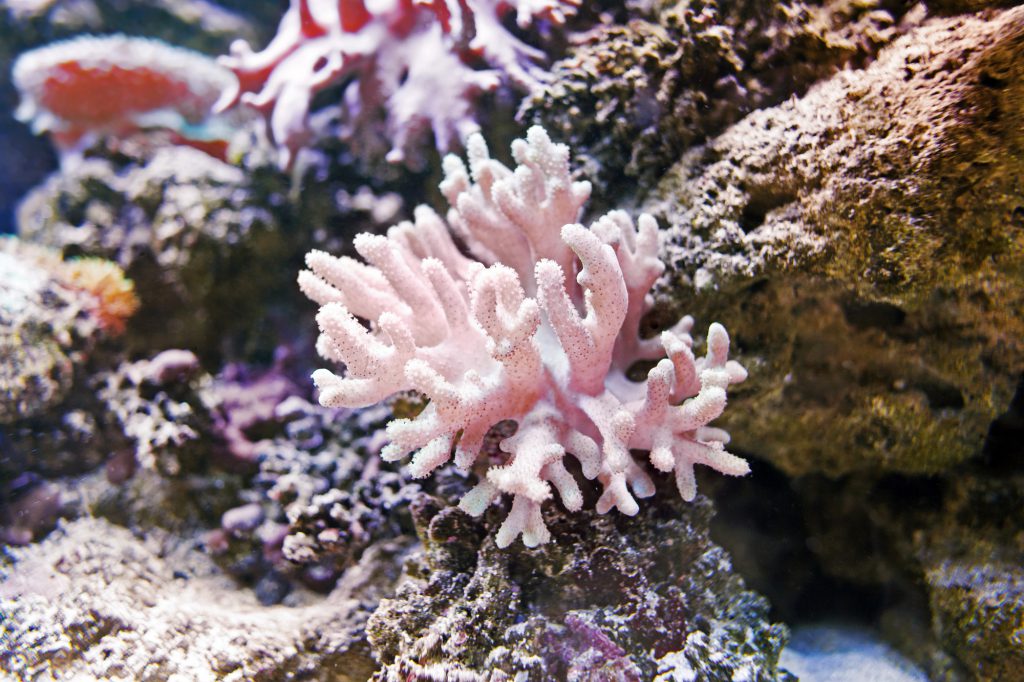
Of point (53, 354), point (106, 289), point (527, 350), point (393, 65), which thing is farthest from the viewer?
point (106, 289)

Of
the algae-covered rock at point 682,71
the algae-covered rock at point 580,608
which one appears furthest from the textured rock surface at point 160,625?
the algae-covered rock at point 682,71

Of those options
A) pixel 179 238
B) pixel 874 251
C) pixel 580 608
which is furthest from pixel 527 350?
pixel 179 238

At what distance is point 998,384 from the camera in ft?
6.28

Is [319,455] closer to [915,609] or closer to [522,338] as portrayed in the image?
[522,338]

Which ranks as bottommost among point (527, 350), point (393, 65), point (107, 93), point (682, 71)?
point (107, 93)

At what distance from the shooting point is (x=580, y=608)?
1605 mm

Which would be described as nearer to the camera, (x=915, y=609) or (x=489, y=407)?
(x=489, y=407)

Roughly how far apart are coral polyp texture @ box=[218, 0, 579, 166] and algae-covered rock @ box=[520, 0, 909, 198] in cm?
20

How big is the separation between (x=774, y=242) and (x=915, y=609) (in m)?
1.49

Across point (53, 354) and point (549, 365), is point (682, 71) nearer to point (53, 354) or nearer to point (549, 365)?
point (549, 365)

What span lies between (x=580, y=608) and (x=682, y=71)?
5.77 feet

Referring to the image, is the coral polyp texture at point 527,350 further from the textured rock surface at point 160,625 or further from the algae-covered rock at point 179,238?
the algae-covered rock at point 179,238

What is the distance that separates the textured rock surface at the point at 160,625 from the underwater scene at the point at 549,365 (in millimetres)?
12

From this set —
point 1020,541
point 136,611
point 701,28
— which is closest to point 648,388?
point 701,28
